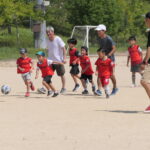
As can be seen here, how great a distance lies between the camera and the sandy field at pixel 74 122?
8117 mm

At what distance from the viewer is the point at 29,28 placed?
61188mm

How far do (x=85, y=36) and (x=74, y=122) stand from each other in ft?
109

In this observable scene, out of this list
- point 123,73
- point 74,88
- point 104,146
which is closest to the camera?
point 104,146

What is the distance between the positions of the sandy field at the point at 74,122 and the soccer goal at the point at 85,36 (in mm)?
26276

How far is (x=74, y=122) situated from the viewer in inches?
403

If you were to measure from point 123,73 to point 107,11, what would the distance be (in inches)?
1038

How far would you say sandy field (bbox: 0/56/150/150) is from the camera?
8.12 metres

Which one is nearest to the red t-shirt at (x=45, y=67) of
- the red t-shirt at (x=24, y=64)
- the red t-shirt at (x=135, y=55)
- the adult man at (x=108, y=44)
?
the red t-shirt at (x=24, y=64)

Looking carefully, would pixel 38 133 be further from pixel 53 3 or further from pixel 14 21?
pixel 53 3

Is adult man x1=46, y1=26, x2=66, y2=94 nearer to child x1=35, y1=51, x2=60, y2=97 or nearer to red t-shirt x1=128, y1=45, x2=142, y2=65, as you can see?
child x1=35, y1=51, x2=60, y2=97

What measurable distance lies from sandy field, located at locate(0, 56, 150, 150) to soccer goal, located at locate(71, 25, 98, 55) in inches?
1035

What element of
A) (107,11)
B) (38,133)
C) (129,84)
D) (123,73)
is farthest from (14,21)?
(38,133)

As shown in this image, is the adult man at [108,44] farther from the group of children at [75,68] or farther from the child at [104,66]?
the child at [104,66]

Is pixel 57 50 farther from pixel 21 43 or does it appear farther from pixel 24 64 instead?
pixel 21 43
